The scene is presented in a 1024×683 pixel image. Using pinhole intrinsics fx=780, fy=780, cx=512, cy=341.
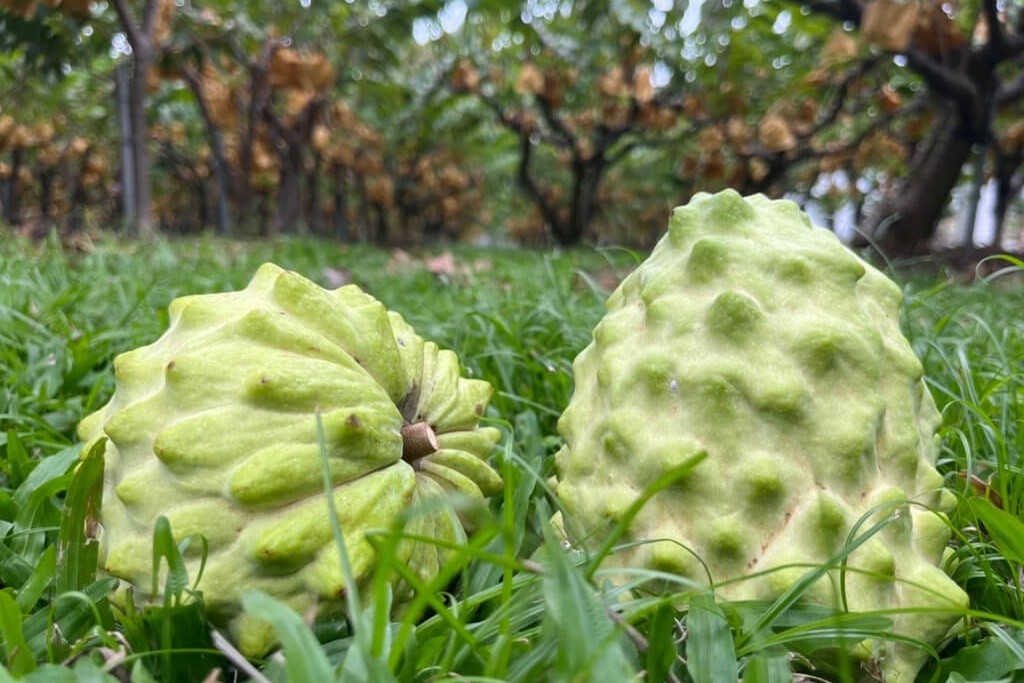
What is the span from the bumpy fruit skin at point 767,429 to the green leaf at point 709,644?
0.06 m

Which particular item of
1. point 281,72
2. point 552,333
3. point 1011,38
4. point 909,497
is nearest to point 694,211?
point 909,497

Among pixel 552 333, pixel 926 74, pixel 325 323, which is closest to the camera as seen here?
pixel 325 323

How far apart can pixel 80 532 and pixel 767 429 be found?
0.83 meters

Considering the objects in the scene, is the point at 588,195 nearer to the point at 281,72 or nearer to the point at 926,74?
the point at 281,72

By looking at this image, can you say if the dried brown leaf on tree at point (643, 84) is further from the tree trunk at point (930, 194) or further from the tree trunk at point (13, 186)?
the tree trunk at point (13, 186)

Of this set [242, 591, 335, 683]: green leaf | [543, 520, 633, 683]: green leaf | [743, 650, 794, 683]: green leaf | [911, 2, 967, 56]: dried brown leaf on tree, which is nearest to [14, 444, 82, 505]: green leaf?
[242, 591, 335, 683]: green leaf

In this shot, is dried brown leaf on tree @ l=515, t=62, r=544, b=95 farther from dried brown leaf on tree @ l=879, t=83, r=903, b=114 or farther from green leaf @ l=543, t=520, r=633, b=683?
green leaf @ l=543, t=520, r=633, b=683

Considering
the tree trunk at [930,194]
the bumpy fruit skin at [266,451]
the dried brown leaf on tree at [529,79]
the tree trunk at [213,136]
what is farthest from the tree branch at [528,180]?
the bumpy fruit skin at [266,451]

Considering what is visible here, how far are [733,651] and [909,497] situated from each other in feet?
1.11

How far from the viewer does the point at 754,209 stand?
1.08 m

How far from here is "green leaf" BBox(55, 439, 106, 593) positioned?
938mm

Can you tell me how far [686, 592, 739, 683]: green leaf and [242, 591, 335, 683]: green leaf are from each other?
0.36 meters

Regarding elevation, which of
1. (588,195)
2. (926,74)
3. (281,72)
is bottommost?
(588,195)

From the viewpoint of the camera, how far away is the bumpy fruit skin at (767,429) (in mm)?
854
